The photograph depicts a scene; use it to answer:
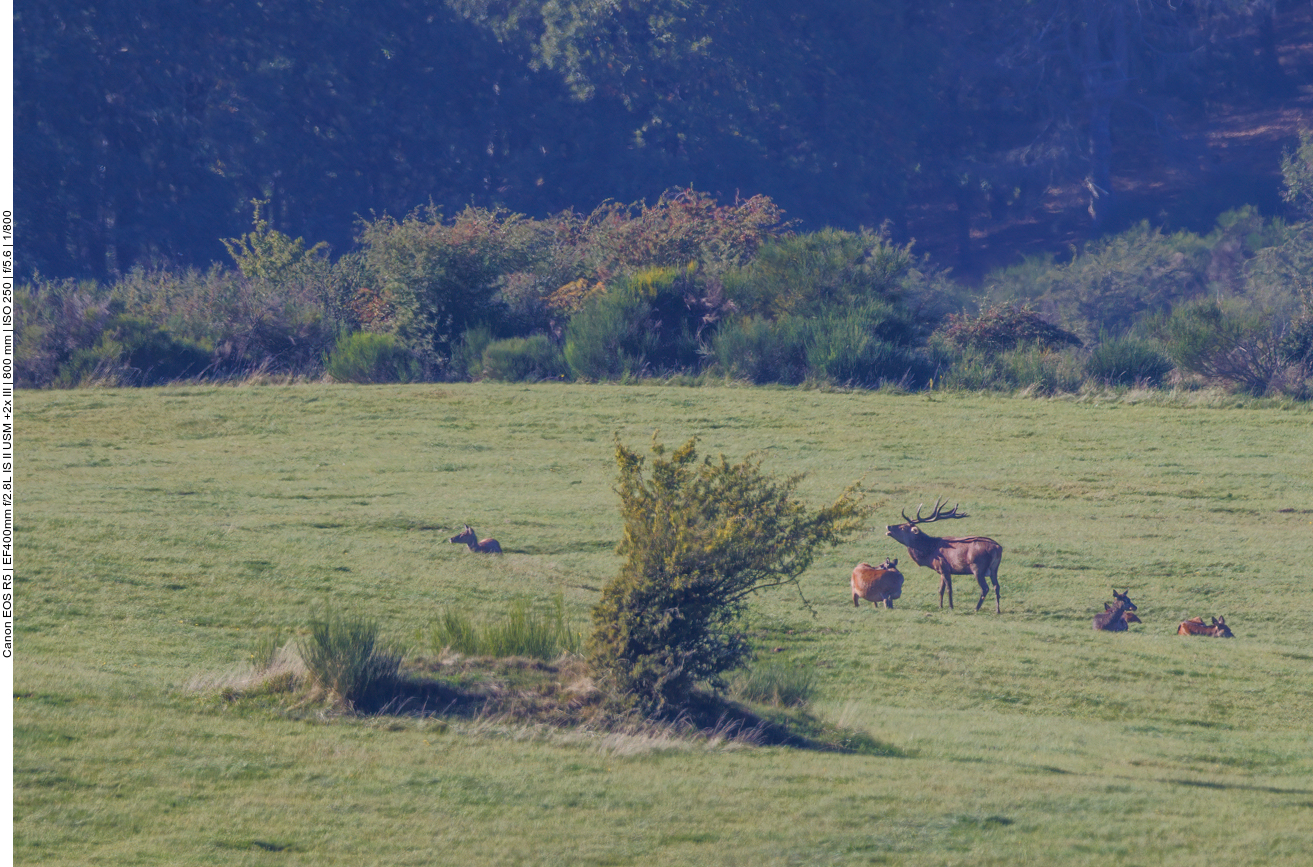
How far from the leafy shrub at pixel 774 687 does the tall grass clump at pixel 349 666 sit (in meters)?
2.52

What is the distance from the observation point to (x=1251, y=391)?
2750 cm

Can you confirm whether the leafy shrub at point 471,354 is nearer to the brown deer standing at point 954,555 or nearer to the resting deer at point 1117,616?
the brown deer standing at point 954,555

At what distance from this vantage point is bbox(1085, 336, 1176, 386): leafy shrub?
29.3m

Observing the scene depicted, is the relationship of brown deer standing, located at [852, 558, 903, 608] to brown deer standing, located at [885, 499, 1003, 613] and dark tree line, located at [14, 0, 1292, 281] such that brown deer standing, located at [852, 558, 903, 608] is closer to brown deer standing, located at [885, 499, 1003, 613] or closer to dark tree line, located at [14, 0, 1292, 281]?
brown deer standing, located at [885, 499, 1003, 613]

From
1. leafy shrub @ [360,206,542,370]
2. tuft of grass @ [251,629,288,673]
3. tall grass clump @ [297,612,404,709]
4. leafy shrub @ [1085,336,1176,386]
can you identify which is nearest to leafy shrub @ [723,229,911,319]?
leafy shrub @ [1085,336,1176,386]

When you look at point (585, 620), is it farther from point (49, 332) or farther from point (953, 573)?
point (49, 332)

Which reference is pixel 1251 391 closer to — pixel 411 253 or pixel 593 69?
pixel 411 253

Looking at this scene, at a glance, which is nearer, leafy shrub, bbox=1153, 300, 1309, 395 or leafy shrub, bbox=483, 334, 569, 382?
leafy shrub, bbox=1153, 300, 1309, 395

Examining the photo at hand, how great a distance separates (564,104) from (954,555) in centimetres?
4541

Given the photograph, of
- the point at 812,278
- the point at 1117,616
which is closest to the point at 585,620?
the point at 1117,616

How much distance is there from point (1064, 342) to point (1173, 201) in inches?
1376

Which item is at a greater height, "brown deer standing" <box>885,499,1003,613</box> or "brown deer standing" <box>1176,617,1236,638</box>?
"brown deer standing" <box>885,499,1003,613</box>

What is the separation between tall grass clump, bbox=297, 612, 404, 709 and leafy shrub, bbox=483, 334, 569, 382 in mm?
19989

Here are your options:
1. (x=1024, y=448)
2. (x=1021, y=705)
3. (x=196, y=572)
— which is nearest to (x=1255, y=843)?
Result: (x=1021, y=705)
